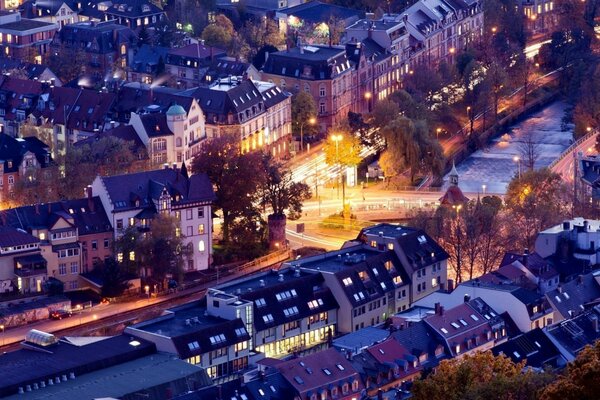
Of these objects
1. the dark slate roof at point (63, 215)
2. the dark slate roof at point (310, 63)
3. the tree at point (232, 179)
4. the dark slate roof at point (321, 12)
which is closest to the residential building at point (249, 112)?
the dark slate roof at point (310, 63)

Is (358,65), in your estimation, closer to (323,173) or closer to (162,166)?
(323,173)

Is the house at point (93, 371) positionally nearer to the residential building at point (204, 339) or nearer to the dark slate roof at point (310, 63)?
the residential building at point (204, 339)

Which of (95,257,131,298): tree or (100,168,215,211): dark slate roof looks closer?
(95,257,131,298): tree

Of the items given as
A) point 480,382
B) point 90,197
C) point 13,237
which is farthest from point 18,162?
point 480,382

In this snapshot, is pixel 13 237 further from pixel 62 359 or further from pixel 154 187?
pixel 62 359

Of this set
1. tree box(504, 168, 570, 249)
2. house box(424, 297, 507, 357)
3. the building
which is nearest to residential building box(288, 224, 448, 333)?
house box(424, 297, 507, 357)

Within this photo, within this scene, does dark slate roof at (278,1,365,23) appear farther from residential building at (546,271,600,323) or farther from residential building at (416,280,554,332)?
residential building at (416,280,554,332)

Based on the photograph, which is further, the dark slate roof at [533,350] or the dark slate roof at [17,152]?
the dark slate roof at [17,152]
